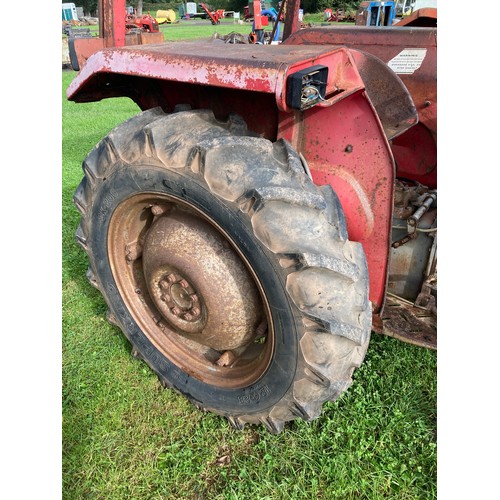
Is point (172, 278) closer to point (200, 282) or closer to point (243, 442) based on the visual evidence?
point (200, 282)

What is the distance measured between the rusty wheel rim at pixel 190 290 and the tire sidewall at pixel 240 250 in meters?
0.03

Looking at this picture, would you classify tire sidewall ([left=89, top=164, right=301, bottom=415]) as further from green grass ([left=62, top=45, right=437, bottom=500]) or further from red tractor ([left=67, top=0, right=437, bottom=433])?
green grass ([left=62, top=45, right=437, bottom=500])

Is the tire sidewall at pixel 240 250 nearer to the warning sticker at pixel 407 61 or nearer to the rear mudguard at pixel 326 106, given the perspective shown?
the rear mudguard at pixel 326 106

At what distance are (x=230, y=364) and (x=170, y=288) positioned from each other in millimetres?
449

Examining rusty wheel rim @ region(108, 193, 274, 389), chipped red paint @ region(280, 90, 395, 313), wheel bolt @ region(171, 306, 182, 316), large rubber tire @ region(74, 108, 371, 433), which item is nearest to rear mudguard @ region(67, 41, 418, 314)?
chipped red paint @ region(280, 90, 395, 313)

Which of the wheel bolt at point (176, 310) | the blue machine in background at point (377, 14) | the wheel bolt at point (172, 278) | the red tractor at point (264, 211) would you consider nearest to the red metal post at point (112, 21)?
the red tractor at point (264, 211)

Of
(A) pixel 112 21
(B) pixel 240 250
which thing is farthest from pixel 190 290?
(A) pixel 112 21

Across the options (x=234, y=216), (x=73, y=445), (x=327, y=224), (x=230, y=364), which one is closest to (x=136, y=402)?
(x=73, y=445)

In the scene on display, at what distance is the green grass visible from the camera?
181 centimetres

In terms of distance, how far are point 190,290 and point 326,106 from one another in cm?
92

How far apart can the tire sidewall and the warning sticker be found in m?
1.30

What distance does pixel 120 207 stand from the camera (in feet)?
6.24

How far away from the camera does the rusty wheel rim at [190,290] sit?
180 centimetres

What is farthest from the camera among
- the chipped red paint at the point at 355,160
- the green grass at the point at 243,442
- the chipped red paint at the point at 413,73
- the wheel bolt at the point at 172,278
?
the chipped red paint at the point at 413,73
